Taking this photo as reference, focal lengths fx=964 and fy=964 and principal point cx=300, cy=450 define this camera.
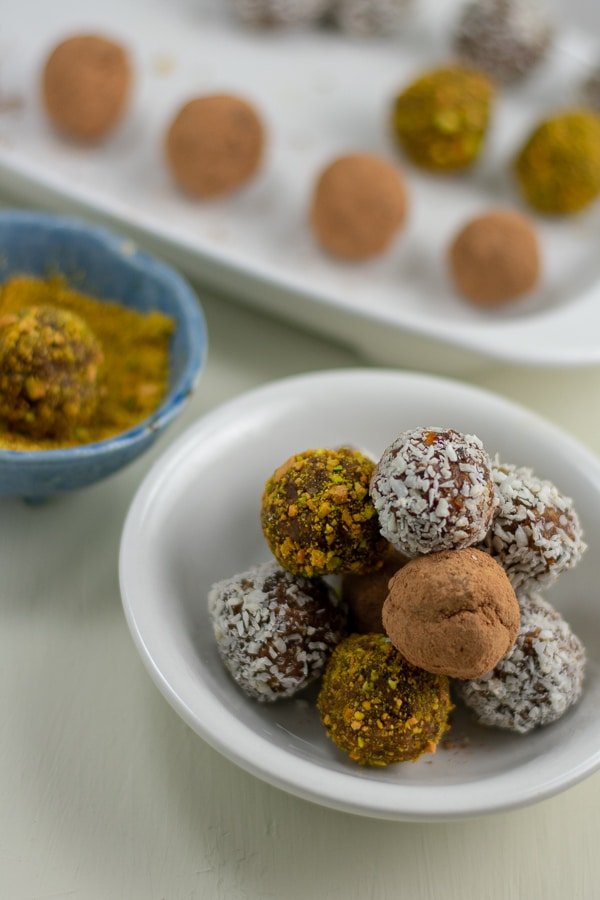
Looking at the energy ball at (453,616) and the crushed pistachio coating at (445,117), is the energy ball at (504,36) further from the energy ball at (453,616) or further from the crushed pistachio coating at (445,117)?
the energy ball at (453,616)

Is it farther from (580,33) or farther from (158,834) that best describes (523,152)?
(158,834)

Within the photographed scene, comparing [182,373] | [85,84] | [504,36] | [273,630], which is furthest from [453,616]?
[504,36]

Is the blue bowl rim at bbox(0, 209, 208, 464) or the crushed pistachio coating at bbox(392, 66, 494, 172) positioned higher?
the crushed pistachio coating at bbox(392, 66, 494, 172)

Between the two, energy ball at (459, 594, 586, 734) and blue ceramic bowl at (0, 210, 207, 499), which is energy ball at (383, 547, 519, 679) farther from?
blue ceramic bowl at (0, 210, 207, 499)

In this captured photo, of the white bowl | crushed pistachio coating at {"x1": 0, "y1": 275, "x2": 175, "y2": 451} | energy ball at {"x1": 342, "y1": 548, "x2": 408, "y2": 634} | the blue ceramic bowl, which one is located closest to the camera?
the white bowl

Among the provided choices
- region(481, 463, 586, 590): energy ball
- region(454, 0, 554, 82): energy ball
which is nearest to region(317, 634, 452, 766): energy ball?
region(481, 463, 586, 590): energy ball

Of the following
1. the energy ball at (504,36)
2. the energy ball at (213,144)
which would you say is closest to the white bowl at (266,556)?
the energy ball at (213,144)

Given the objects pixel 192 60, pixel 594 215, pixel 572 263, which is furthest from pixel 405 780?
pixel 192 60
